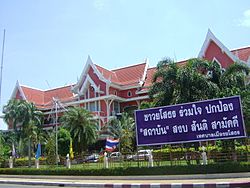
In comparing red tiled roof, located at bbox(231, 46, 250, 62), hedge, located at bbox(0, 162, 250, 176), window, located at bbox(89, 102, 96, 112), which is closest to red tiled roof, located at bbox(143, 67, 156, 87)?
window, located at bbox(89, 102, 96, 112)

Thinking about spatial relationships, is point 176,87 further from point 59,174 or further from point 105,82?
point 105,82

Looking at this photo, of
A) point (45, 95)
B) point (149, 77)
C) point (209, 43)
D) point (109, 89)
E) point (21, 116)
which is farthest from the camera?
point (45, 95)

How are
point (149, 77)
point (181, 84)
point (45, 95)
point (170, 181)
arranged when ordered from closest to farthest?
point (170, 181)
point (181, 84)
point (149, 77)
point (45, 95)

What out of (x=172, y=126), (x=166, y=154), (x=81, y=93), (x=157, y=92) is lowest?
(x=166, y=154)

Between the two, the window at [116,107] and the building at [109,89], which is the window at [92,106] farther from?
the window at [116,107]

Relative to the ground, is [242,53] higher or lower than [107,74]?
lower

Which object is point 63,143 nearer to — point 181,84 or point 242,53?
point 181,84

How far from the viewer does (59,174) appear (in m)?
23.0

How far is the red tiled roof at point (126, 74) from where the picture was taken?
4853 cm

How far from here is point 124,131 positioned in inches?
1613

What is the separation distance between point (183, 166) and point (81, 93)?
3342cm

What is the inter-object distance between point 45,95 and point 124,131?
81.7 ft

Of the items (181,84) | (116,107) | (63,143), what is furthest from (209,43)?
(63,143)

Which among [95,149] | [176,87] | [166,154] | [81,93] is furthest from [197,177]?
[81,93]
